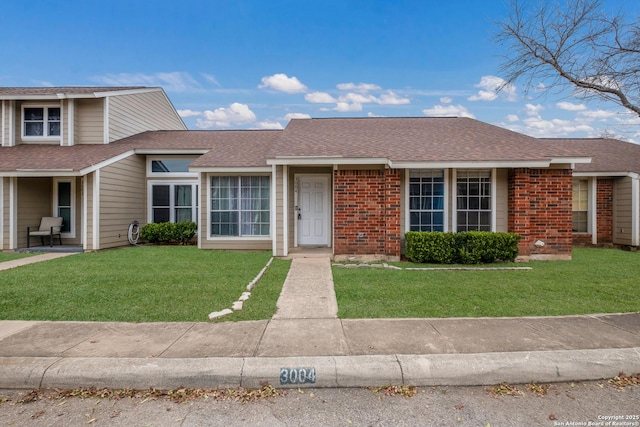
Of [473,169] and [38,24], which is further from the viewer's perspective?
[38,24]

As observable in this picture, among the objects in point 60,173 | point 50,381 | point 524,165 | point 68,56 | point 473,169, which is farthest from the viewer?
point 68,56

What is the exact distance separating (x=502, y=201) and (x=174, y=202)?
11194 millimetres

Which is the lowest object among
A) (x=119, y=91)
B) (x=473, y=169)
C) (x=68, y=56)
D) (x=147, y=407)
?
(x=147, y=407)

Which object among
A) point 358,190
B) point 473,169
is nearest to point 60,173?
point 358,190

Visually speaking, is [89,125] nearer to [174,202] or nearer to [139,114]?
[139,114]

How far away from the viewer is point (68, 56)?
1714 centimetres

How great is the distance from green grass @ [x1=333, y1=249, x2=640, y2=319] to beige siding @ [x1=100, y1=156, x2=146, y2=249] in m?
8.08

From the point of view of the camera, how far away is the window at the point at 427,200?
9641mm

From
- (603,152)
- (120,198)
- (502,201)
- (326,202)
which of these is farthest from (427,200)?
(120,198)

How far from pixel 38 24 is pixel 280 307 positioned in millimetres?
17610

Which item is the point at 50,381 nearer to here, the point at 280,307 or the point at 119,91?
the point at 280,307

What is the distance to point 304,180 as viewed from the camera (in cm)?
1077

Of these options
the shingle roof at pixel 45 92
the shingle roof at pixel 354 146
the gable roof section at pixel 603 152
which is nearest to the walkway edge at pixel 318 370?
the shingle roof at pixel 354 146

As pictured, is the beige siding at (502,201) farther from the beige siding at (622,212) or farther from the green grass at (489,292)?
the beige siding at (622,212)
